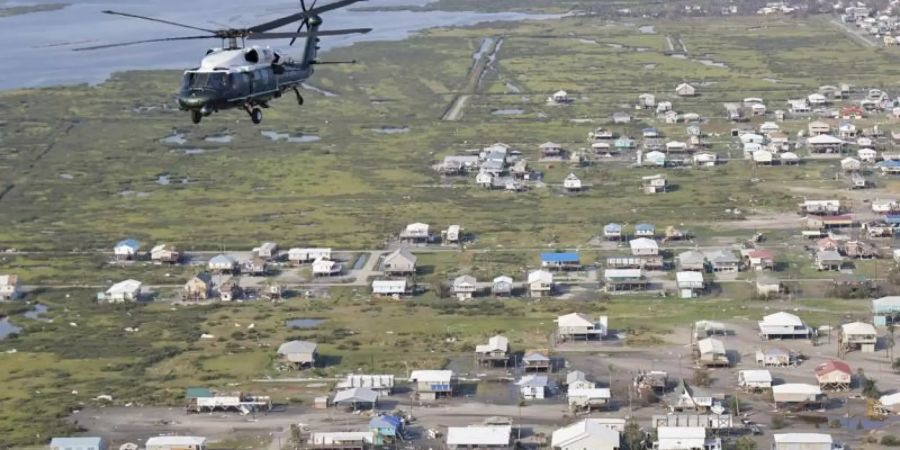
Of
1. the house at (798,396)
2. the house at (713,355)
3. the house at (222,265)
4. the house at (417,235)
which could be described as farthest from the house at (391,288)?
the house at (798,396)

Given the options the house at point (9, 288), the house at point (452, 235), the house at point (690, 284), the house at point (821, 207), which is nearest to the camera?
the house at point (690, 284)

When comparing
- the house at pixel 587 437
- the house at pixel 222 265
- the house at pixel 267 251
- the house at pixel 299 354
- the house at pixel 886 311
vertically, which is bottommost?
the house at pixel 267 251

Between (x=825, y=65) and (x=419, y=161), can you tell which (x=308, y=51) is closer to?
(x=419, y=161)

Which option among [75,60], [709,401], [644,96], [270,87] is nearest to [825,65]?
[644,96]

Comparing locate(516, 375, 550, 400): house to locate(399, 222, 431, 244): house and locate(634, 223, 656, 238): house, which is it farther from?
locate(399, 222, 431, 244): house

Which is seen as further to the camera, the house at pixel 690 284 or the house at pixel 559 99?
the house at pixel 559 99

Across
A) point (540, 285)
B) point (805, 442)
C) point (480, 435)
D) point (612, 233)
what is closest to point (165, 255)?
point (540, 285)

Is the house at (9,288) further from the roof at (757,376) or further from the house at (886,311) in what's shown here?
the house at (886,311)
